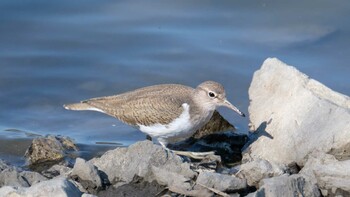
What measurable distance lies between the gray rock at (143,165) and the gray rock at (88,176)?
0.65 feet

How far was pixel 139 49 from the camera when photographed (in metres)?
13.7

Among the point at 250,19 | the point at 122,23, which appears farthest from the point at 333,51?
the point at 122,23

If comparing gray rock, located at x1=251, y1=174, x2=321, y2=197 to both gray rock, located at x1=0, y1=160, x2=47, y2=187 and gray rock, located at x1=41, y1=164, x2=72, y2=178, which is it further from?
gray rock, located at x1=0, y1=160, x2=47, y2=187

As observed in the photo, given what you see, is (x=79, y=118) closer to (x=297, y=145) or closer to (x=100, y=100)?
(x=100, y=100)

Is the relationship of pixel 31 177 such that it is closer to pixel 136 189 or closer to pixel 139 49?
pixel 136 189

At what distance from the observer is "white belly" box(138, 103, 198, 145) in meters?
9.56

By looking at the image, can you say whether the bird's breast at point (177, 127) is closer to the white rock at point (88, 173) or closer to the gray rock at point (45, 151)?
the gray rock at point (45, 151)

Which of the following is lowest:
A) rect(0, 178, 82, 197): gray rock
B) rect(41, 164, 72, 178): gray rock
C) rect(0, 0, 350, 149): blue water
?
rect(0, 178, 82, 197): gray rock

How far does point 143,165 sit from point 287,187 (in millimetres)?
1450

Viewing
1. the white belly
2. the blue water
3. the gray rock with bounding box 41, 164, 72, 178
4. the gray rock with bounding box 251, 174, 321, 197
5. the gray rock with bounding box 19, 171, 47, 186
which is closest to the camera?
the gray rock with bounding box 251, 174, 321, 197

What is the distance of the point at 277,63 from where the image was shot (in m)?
10.0

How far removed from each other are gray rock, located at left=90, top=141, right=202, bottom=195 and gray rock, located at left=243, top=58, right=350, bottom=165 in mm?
1335

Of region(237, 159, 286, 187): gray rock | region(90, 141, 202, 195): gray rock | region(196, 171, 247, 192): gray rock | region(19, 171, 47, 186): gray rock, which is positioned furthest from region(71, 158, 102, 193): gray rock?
region(237, 159, 286, 187): gray rock

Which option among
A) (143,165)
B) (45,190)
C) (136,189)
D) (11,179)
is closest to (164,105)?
(143,165)
